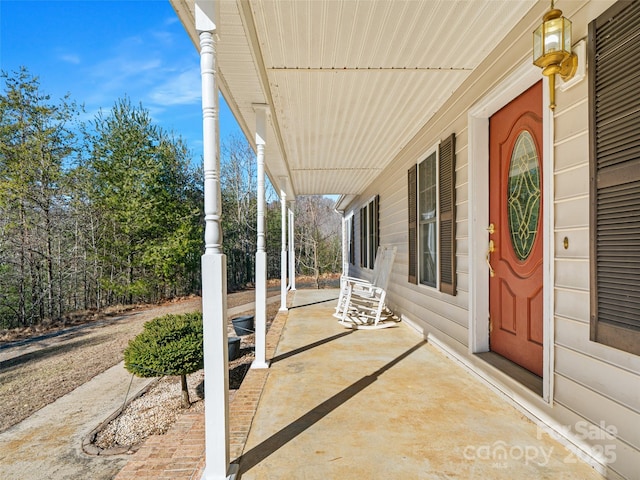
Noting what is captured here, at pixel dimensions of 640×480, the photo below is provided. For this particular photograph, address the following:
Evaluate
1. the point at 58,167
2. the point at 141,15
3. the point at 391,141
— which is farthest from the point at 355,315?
the point at 58,167

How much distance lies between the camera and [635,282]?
1412 mm

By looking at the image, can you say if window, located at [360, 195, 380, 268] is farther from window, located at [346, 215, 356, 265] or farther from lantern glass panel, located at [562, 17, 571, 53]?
lantern glass panel, located at [562, 17, 571, 53]

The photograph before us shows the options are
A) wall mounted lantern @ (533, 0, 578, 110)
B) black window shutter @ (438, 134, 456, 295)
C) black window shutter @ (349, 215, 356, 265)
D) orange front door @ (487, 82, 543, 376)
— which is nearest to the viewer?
wall mounted lantern @ (533, 0, 578, 110)

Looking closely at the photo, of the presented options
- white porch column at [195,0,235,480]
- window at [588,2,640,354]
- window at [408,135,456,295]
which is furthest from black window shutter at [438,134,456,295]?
white porch column at [195,0,235,480]

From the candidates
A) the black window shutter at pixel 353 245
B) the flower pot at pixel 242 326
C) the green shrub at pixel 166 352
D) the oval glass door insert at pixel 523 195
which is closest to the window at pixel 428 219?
the oval glass door insert at pixel 523 195

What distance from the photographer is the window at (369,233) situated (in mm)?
7281

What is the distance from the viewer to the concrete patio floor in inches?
66.1

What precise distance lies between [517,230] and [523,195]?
0.25m

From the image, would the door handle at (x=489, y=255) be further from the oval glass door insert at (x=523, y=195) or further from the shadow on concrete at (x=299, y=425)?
the shadow on concrete at (x=299, y=425)

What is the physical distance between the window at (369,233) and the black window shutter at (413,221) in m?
2.40

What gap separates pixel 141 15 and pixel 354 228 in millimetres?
7371

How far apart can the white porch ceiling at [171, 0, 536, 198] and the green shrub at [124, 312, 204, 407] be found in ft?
7.77

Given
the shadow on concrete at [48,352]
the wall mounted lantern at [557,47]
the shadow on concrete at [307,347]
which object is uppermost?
the wall mounted lantern at [557,47]

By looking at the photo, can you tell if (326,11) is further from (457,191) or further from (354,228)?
(354,228)
